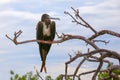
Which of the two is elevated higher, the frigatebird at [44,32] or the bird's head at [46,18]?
the bird's head at [46,18]

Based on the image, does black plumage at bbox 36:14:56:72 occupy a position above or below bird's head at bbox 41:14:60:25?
below

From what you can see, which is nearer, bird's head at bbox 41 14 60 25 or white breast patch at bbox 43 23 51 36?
bird's head at bbox 41 14 60 25

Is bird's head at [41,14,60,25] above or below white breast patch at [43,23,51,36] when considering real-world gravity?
above

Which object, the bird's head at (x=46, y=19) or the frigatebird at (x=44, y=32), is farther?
the frigatebird at (x=44, y=32)

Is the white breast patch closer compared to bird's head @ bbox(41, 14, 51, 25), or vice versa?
bird's head @ bbox(41, 14, 51, 25)

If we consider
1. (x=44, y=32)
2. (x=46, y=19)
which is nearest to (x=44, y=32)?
(x=44, y=32)

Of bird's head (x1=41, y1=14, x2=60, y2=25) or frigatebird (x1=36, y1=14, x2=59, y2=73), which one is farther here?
frigatebird (x1=36, y1=14, x2=59, y2=73)

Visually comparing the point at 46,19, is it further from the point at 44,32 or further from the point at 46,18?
the point at 44,32

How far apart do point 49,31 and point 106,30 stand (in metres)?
3.85

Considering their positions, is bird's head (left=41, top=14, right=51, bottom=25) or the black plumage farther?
the black plumage

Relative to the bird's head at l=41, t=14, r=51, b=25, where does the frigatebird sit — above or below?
below

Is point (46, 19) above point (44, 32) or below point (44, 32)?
above

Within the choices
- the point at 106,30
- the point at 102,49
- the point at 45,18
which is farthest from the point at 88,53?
the point at 45,18

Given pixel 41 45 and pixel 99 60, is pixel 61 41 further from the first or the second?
pixel 41 45
